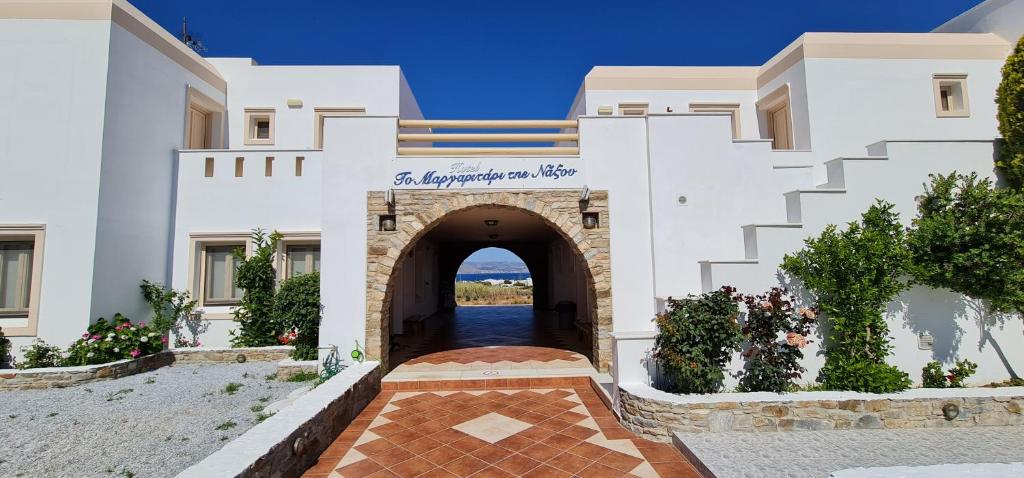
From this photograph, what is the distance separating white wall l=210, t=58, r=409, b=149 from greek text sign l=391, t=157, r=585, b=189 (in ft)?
14.3

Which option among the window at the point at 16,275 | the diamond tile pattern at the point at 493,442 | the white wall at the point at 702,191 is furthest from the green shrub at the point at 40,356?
the white wall at the point at 702,191

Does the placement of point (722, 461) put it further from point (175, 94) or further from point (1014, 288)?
point (175, 94)

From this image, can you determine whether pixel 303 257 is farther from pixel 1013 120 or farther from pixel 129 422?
pixel 1013 120

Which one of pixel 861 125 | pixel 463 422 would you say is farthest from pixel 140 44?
pixel 861 125

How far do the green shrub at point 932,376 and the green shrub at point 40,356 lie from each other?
41.2 ft

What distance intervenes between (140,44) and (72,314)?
4.89 metres

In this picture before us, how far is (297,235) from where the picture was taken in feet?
29.8

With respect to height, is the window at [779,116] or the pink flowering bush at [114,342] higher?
the window at [779,116]

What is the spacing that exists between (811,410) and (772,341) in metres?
0.85

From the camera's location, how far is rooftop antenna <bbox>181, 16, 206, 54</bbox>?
40.5 ft

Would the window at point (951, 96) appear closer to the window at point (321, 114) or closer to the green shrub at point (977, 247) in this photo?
the green shrub at point (977, 247)

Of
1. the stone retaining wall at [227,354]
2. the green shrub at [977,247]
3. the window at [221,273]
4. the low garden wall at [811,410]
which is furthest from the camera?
the window at [221,273]

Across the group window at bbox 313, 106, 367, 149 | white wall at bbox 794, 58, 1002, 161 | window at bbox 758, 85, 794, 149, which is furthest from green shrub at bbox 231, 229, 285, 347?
white wall at bbox 794, 58, 1002, 161

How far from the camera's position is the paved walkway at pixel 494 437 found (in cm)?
404
